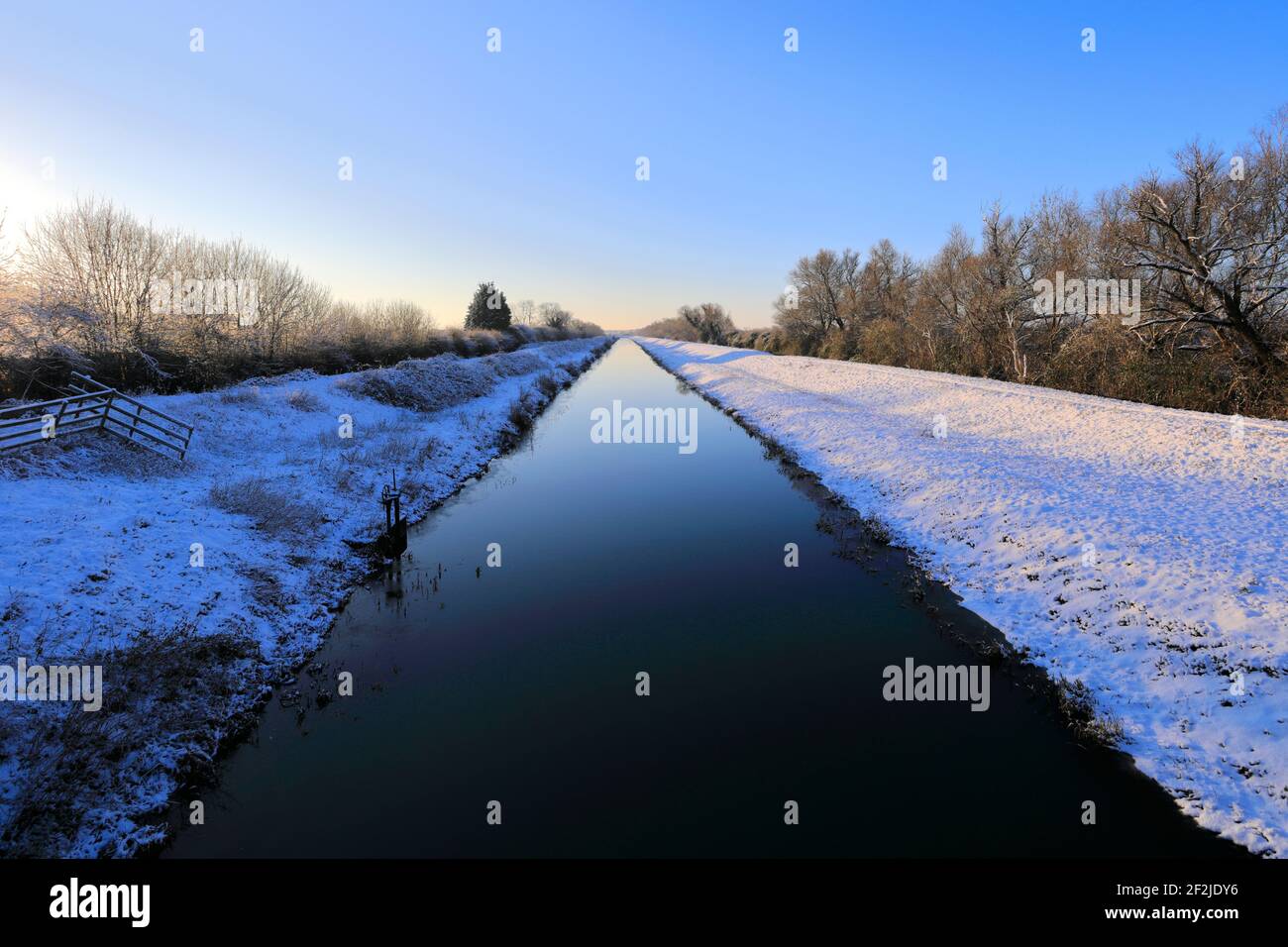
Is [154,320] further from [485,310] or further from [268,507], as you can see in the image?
[485,310]

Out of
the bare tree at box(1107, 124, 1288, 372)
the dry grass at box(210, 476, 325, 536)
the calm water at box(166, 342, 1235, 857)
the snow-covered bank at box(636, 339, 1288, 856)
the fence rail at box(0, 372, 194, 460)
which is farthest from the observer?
the bare tree at box(1107, 124, 1288, 372)

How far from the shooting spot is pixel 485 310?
246ft

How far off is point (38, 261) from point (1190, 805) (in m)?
38.3

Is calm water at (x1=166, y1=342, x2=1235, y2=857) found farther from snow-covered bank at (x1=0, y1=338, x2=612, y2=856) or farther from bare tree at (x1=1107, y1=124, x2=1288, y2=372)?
bare tree at (x1=1107, y1=124, x2=1288, y2=372)

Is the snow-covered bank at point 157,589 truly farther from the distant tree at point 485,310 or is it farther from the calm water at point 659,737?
the distant tree at point 485,310

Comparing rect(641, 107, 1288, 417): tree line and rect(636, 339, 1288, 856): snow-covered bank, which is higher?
rect(641, 107, 1288, 417): tree line

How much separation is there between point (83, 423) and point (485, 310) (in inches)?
2593

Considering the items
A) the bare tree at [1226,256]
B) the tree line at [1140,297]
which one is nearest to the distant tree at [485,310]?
the tree line at [1140,297]

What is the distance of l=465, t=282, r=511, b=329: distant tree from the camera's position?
244 ft

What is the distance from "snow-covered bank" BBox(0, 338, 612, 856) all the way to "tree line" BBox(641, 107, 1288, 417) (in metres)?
27.5

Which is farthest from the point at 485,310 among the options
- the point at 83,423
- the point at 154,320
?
the point at 83,423

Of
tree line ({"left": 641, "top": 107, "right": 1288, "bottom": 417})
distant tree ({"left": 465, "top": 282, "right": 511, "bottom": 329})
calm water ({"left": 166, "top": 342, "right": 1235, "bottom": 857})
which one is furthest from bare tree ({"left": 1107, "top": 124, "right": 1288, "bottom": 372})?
distant tree ({"left": 465, "top": 282, "right": 511, "bottom": 329})
